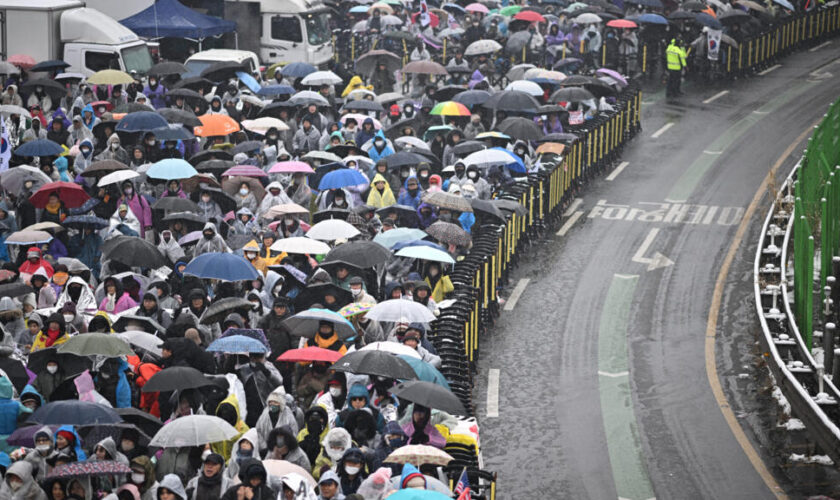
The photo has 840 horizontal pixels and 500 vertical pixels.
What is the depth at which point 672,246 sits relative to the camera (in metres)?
25.7

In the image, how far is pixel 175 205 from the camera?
68.6 feet

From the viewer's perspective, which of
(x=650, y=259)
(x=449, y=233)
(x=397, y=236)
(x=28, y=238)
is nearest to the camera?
(x=28, y=238)

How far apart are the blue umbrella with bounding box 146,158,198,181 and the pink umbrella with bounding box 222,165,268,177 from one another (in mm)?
826

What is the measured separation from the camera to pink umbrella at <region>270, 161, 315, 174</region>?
901 inches

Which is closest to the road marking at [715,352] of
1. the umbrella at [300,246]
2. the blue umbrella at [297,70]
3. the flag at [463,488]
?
the flag at [463,488]

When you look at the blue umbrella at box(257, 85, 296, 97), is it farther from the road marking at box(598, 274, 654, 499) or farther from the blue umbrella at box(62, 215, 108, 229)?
the blue umbrella at box(62, 215, 108, 229)

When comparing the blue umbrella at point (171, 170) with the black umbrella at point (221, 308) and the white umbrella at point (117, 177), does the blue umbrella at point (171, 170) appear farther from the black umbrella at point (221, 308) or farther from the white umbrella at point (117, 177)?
the black umbrella at point (221, 308)

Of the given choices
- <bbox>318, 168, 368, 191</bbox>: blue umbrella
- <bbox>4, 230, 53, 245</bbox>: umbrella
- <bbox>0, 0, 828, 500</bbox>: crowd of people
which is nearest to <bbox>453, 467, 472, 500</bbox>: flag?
<bbox>0, 0, 828, 500</bbox>: crowd of people

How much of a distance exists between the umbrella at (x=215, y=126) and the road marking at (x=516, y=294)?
6161 mm

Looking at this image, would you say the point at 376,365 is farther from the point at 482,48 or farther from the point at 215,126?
the point at 482,48

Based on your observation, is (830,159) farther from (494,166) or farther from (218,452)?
(218,452)

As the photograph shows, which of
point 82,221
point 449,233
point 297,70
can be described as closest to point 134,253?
point 82,221

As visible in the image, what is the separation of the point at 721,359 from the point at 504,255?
4.54 m

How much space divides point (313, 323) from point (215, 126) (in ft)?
32.7
